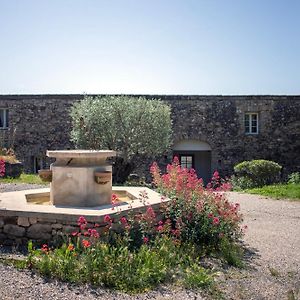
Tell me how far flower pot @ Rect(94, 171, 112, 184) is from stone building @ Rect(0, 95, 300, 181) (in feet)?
42.5

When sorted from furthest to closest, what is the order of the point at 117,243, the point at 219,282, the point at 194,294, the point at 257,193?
1. the point at 257,193
2. the point at 117,243
3. the point at 219,282
4. the point at 194,294

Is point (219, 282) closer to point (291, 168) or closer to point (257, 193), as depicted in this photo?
point (257, 193)

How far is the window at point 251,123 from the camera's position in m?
19.6

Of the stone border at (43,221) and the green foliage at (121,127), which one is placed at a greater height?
the green foliage at (121,127)

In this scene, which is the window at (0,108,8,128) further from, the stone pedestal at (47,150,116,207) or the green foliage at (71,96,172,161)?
the stone pedestal at (47,150,116,207)

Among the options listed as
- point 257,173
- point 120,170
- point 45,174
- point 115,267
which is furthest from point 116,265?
point 257,173

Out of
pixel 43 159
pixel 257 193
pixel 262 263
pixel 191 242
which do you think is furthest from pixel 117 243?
pixel 43 159

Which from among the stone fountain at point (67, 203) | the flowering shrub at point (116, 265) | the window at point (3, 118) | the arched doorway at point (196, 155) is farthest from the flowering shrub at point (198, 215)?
the window at point (3, 118)

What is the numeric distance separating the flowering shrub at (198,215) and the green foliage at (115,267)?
719mm

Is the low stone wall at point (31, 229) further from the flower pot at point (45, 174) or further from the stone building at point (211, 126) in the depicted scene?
the stone building at point (211, 126)

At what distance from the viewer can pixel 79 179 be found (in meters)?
6.17

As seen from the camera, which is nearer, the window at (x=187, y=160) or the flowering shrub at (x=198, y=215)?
the flowering shrub at (x=198, y=215)

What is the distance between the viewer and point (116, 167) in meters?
14.5

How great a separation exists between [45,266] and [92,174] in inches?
83.0
